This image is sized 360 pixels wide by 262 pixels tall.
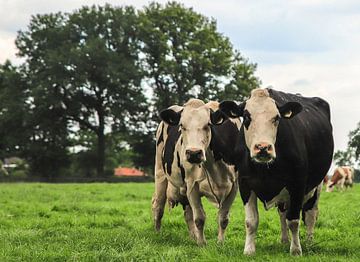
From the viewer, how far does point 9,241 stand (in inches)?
345

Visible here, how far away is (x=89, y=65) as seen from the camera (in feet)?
164

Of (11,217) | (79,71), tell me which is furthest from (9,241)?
(79,71)

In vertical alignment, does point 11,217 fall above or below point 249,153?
below

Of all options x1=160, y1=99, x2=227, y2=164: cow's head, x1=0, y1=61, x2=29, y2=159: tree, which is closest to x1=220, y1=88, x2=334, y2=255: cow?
x1=160, y1=99, x2=227, y2=164: cow's head

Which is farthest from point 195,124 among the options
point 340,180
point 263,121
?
point 340,180

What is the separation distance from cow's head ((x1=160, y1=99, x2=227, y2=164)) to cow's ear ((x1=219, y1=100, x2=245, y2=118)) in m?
0.43

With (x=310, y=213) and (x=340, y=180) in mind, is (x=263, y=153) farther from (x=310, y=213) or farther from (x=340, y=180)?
(x=340, y=180)

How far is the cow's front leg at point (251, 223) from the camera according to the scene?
307 inches

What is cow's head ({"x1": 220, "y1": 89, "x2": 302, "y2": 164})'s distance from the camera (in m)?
7.04

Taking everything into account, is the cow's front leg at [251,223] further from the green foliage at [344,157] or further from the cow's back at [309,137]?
the green foliage at [344,157]

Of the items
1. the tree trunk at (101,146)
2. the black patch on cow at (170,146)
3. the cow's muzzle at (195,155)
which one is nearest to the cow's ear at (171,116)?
the black patch on cow at (170,146)

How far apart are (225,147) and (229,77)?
44.1 m

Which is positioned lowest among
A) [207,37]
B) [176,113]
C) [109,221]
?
[109,221]

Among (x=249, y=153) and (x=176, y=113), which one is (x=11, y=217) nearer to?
(x=176, y=113)
